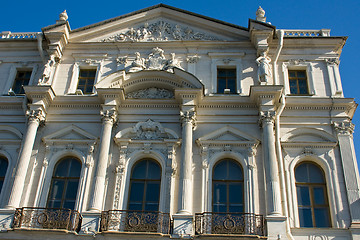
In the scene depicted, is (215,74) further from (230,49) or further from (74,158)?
(74,158)

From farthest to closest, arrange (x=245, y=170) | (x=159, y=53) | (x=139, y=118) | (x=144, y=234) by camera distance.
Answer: (x=159, y=53)
(x=139, y=118)
(x=245, y=170)
(x=144, y=234)

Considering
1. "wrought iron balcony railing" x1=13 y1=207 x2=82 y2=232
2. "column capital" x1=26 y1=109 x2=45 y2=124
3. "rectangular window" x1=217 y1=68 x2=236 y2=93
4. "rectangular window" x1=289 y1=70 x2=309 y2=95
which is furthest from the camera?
"rectangular window" x1=217 y1=68 x2=236 y2=93

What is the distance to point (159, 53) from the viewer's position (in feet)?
60.7

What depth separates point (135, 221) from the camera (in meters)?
14.1

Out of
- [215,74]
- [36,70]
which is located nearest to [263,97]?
[215,74]

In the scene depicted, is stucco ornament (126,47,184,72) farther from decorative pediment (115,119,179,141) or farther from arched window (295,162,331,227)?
arched window (295,162,331,227)

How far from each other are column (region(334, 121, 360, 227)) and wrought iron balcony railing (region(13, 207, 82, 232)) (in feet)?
27.2

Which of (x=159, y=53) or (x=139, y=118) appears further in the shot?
(x=159, y=53)

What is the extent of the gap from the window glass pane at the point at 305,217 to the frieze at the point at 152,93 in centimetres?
606

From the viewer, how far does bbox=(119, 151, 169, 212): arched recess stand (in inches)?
603

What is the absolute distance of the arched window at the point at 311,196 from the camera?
1498 cm

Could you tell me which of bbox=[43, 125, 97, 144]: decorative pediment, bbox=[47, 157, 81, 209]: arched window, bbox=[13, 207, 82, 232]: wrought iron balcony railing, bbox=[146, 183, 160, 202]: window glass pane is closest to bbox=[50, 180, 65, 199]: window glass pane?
bbox=[47, 157, 81, 209]: arched window

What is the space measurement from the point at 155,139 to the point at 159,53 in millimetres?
3783

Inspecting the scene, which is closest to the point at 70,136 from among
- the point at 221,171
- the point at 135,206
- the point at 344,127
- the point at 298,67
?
the point at 135,206
